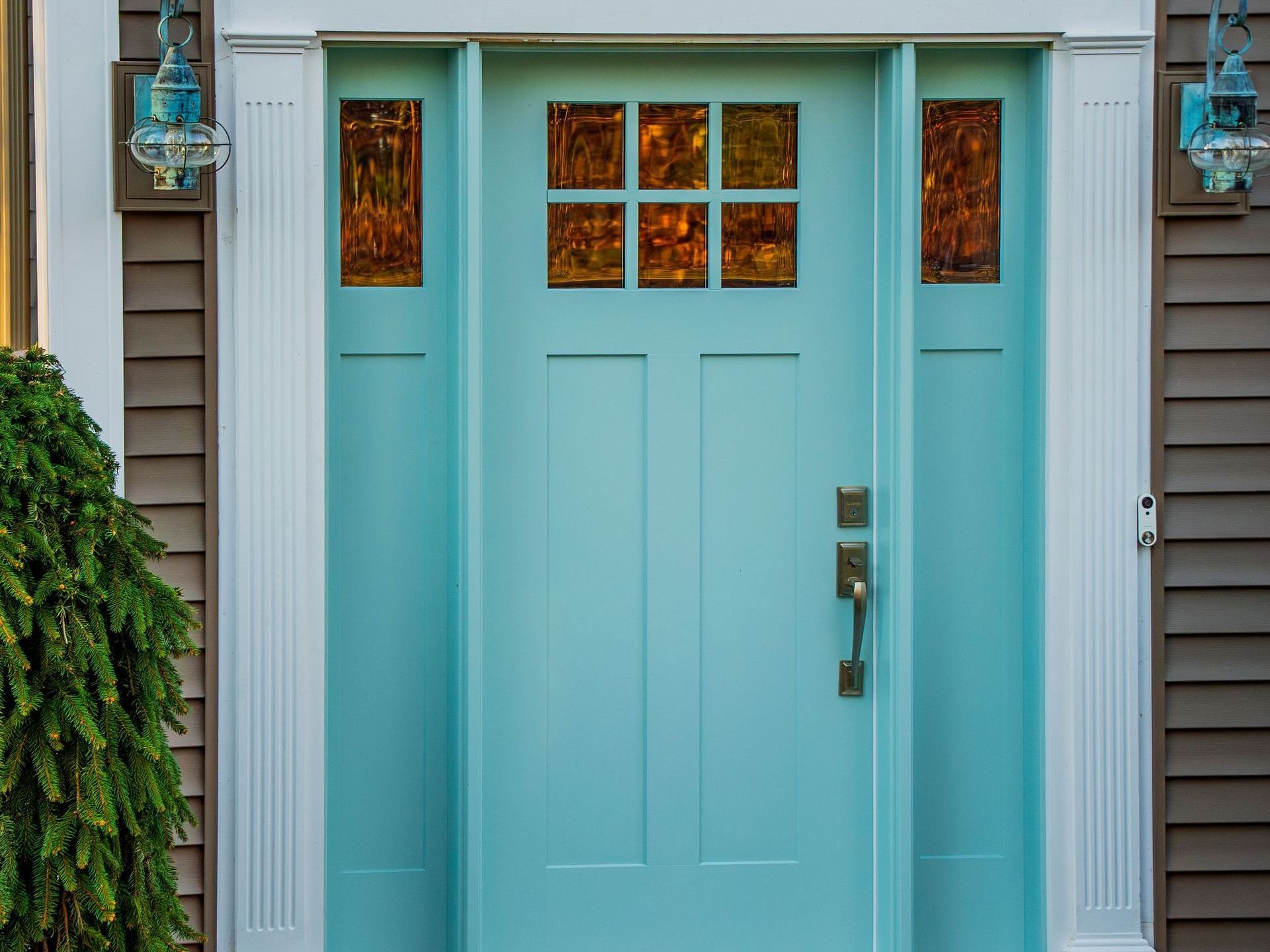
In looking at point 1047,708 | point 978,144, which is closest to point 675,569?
point 1047,708

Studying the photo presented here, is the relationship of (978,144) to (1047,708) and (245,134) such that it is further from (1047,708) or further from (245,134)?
(245,134)

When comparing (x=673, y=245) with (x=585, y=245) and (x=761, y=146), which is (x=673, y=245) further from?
(x=761, y=146)

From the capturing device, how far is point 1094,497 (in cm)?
283

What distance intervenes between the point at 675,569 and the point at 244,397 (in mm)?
1018

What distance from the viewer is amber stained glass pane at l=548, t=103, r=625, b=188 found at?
2881 mm

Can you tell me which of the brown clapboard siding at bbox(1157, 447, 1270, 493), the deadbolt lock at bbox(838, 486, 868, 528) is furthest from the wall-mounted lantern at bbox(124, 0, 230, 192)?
the brown clapboard siding at bbox(1157, 447, 1270, 493)

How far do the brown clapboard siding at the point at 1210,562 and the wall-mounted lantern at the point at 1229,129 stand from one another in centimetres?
9

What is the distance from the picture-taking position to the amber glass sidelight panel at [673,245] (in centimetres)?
290

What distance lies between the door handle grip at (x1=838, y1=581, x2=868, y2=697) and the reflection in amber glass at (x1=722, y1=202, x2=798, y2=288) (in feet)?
2.35

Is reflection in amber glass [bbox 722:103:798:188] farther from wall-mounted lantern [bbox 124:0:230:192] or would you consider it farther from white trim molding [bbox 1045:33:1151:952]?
wall-mounted lantern [bbox 124:0:230:192]

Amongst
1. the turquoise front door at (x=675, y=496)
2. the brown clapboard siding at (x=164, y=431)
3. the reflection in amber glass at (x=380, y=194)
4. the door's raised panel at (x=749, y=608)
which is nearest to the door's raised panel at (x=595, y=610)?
the turquoise front door at (x=675, y=496)

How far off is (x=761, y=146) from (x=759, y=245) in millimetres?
222

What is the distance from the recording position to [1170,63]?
9.27 feet

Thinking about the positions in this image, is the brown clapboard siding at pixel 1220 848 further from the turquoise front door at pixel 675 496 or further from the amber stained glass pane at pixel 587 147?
the amber stained glass pane at pixel 587 147
